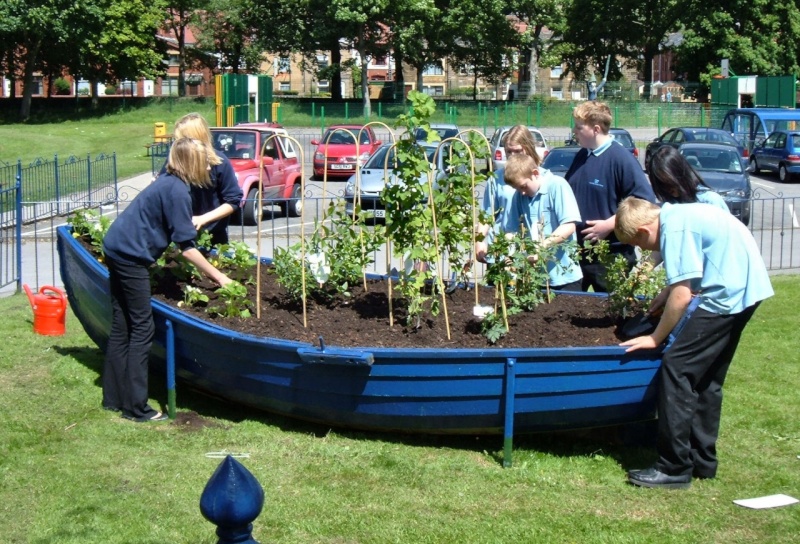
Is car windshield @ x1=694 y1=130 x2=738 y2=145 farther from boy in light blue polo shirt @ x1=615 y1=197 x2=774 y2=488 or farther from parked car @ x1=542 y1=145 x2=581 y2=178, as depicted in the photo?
boy in light blue polo shirt @ x1=615 y1=197 x2=774 y2=488

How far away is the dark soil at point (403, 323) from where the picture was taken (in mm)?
6000

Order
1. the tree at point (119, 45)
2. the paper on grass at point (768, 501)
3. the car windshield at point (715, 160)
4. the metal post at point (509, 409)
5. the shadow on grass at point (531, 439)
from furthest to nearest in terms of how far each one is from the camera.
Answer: the tree at point (119, 45) < the car windshield at point (715, 160) < the shadow on grass at point (531, 439) < the metal post at point (509, 409) < the paper on grass at point (768, 501)

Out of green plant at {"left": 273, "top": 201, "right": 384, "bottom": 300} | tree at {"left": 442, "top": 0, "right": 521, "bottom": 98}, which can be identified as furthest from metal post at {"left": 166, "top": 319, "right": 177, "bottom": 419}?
tree at {"left": 442, "top": 0, "right": 521, "bottom": 98}

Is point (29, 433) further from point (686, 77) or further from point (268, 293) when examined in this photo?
point (686, 77)

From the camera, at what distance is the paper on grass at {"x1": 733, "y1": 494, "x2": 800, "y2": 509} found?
5.08 m

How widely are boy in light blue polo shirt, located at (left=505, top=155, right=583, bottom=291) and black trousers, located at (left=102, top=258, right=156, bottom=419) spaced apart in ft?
8.27

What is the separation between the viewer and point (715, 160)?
69.8 feet

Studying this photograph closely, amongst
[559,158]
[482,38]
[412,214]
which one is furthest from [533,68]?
[412,214]

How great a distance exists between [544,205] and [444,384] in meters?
1.68

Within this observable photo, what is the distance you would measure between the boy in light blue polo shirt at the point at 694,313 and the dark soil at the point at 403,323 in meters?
0.62

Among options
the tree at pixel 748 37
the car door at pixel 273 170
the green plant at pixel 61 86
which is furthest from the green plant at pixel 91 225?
the green plant at pixel 61 86

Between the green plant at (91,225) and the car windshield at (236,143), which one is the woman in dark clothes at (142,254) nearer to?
the green plant at (91,225)

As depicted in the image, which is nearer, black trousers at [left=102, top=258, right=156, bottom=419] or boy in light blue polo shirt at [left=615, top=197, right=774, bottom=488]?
boy in light blue polo shirt at [left=615, top=197, right=774, bottom=488]

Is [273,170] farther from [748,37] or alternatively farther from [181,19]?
[181,19]
